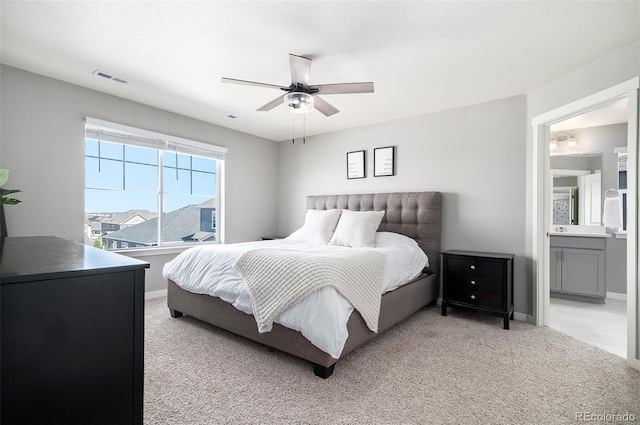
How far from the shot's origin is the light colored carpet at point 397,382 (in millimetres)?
1709

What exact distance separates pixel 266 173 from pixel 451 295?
3.60 meters

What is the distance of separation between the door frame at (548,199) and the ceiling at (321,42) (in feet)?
1.18

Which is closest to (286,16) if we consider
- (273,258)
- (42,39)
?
(273,258)

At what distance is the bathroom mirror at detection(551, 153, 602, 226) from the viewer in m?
4.34

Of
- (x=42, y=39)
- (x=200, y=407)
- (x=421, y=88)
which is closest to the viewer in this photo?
(x=200, y=407)

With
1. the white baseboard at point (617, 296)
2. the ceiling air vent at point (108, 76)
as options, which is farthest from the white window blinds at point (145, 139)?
the white baseboard at point (617, 296)

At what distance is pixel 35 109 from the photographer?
3.00 m

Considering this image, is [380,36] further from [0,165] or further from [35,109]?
[0,165]

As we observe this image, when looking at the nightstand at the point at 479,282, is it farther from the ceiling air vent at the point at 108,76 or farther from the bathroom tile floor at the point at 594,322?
the ceiling air vent at the point at 108,76

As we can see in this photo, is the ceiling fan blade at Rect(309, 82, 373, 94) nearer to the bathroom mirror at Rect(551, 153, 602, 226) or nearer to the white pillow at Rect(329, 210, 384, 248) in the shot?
the white pillow at Rect(329, 210, 384, 248)

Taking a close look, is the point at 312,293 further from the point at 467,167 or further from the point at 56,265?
the point at 467,167

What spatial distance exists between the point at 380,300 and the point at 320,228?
158 centimetres

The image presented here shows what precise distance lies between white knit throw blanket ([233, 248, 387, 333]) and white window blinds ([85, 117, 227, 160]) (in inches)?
94.3

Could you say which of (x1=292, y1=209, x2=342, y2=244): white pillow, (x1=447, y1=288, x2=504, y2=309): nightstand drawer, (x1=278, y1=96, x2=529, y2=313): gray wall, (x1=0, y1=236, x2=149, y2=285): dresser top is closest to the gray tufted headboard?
(x1=278, y1=96, x2=529, y2=313): gray wall
